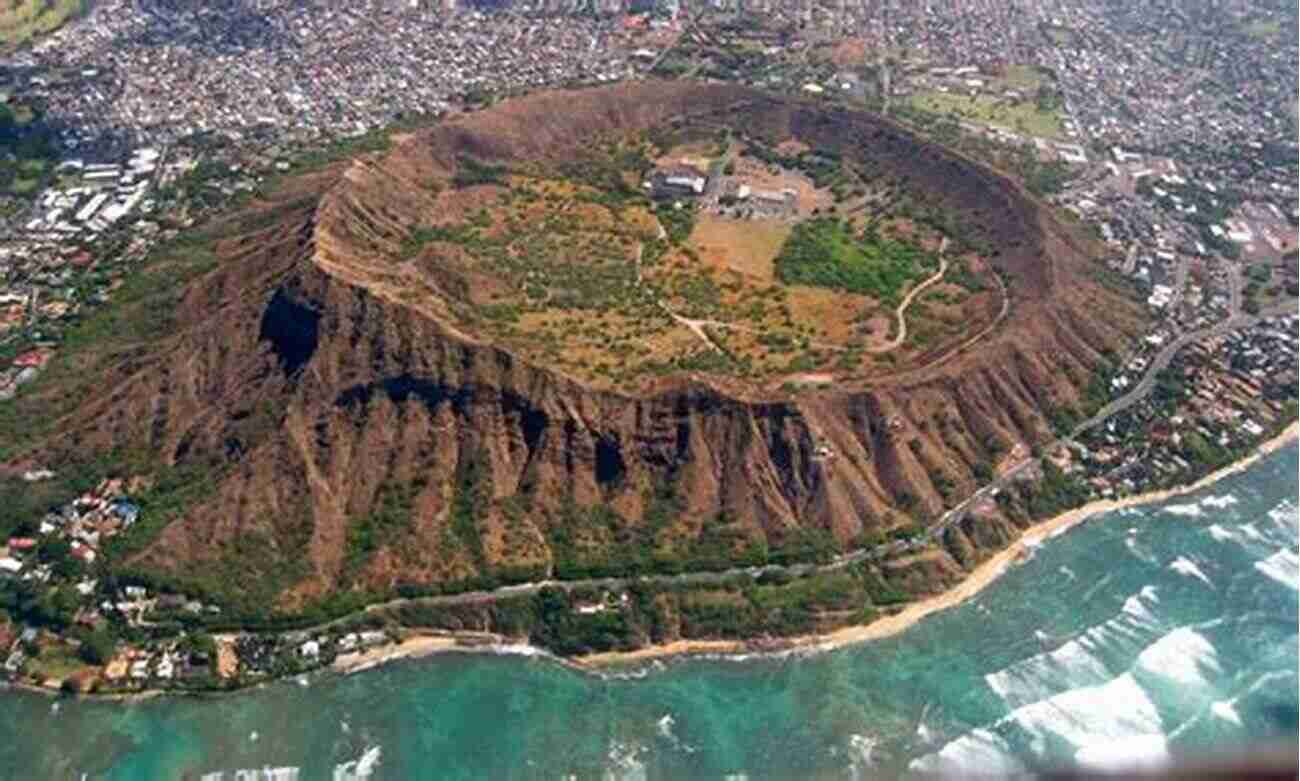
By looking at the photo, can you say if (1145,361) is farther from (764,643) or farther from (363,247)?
(363,247)

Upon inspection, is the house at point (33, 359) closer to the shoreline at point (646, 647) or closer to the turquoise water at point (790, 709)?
the shoreline at point (646, 647)

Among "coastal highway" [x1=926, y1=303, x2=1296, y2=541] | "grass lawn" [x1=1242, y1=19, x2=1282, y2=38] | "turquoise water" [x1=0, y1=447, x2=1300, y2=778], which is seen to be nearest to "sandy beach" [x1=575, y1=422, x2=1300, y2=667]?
"turquoise water" [x1=0, y1=447, x2=1300, y2=778]

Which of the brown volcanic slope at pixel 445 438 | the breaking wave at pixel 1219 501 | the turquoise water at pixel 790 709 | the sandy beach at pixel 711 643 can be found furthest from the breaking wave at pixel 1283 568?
the brown volcanic slope at pixel 445 438

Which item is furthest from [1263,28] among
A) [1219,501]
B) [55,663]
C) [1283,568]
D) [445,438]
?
[55,663]

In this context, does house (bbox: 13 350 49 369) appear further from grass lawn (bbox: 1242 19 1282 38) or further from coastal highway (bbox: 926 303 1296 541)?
grass lawn (bbox: 1242 19 1282 38)

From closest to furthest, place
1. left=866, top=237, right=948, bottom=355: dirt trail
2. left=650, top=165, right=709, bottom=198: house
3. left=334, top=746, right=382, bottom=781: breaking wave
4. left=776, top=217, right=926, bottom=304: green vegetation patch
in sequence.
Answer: left=334, top=746, right=382, bottom=781: breaking wave → left=866, top=237, right=948, bottom=355: dirt trail → left=776, top=217, right=926, bottom=304: green vegetation patch → left=650, top=165, right=709, bottom=198: house
